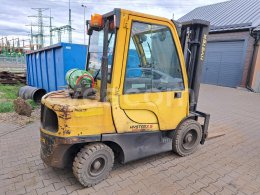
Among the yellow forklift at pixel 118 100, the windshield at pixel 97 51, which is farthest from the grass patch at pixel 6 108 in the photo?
the windshield at pixel 97 51

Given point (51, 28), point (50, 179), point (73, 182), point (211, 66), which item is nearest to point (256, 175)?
point (73, 182)

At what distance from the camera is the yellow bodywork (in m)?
2.67

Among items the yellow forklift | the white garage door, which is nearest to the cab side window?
the yellow forklift

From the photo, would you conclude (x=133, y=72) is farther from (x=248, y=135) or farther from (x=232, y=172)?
(x=248, y=135)

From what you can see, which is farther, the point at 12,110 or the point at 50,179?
the point at 12,110

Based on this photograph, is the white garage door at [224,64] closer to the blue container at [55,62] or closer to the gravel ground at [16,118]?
the blue container at [55,62]

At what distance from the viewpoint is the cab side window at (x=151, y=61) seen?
9.71 feet

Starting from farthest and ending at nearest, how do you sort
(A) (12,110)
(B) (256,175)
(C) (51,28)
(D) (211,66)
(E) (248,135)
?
(C) (51,28)
(D) (211,66)
(A) (12,110)
(E) (248,135)
(B) (256,175)

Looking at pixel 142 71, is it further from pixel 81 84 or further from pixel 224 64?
pixel 224 64

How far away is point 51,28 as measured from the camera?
1817 inches

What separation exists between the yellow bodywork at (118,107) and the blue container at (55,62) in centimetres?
334

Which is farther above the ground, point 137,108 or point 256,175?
point 137,108

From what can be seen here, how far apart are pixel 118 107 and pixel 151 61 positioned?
2.87 feet

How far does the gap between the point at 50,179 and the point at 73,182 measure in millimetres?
368
